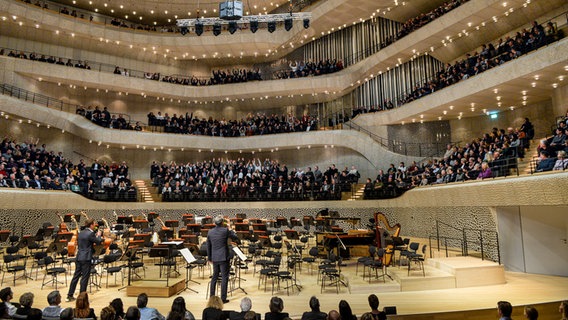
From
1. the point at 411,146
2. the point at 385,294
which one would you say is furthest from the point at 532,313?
the point at 411,146

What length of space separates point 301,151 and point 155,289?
19197 mm

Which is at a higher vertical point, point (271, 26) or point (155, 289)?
point (271, 26)

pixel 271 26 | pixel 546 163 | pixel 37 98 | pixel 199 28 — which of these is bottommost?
pixel 546 163

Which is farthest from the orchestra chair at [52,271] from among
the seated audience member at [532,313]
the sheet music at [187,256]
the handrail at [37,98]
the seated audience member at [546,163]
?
the handrail at [37,98]

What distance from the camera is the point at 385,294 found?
874 cm

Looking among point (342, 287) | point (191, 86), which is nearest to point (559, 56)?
point (342, 287)

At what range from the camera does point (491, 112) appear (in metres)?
18.9

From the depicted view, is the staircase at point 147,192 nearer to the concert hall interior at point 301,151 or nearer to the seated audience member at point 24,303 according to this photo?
the concert hall interior at point 301,151

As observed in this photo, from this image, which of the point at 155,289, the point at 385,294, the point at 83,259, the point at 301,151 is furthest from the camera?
the point at 301,151

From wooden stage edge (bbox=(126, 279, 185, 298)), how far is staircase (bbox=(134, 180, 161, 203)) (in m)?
13.2

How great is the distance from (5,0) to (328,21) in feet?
62.2

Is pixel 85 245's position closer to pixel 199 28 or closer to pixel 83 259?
pixel 83 259

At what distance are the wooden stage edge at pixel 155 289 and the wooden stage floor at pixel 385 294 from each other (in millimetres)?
136

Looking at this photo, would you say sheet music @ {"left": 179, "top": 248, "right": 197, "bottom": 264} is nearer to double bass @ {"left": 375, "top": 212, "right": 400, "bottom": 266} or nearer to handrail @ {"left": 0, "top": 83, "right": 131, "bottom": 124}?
double bass @ {"left": 375, "top": 212, "right": 400, "bottom": 266}
